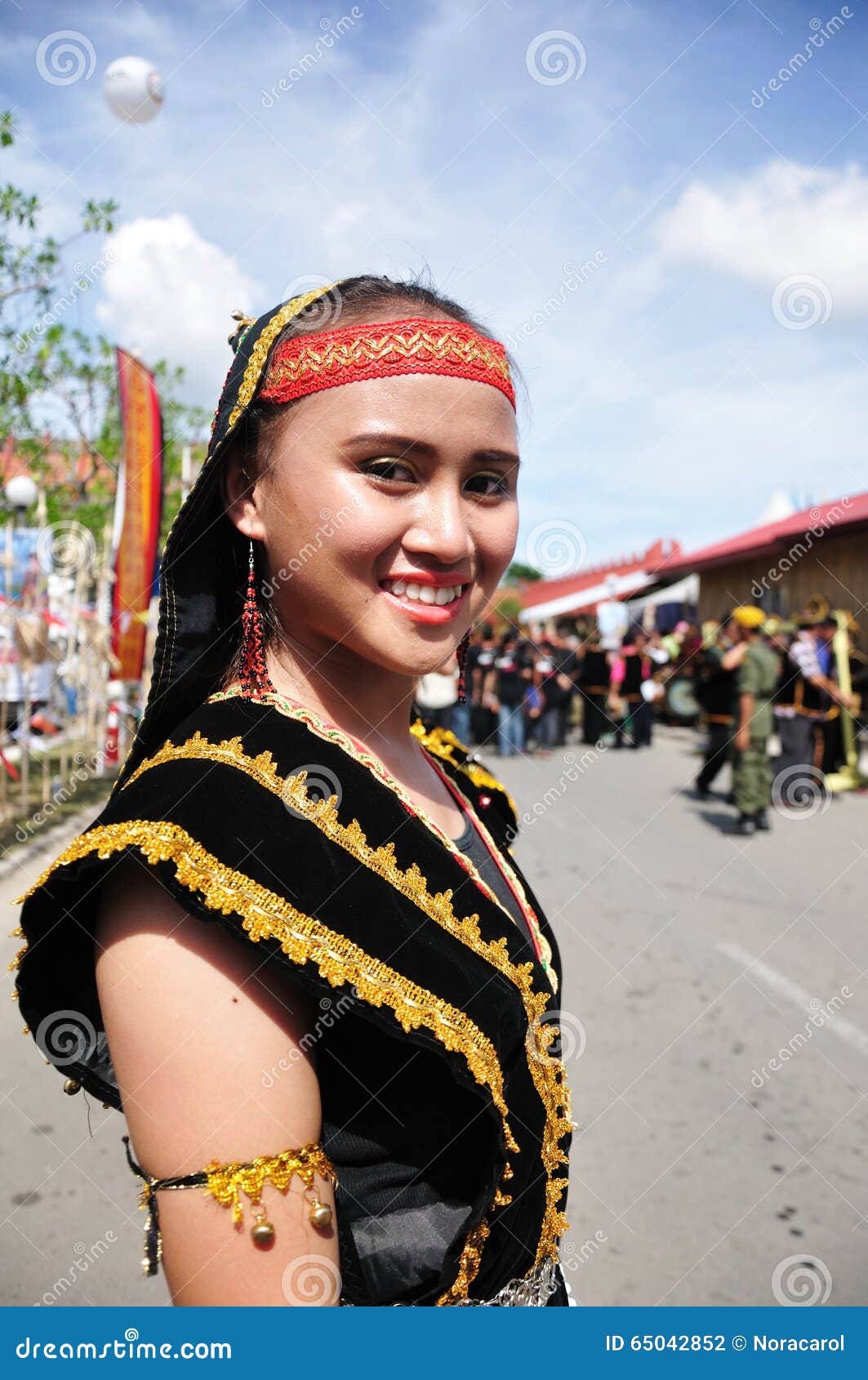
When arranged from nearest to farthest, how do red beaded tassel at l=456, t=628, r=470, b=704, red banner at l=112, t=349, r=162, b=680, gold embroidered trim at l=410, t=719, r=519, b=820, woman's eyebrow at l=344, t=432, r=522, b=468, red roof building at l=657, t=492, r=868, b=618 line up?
woman's eyebrow at l=344, t=432, r=522, b=468 → red beaded tassel at l=456, t=628, r=470, b=704 → gold embroidered trim at l=410, t=719, r=519, b=820 → red banner at l=112, t=349, r=162, b=680 → red roof building at l=657, t=492, r=868, b=618

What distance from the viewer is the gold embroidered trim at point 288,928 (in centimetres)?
94

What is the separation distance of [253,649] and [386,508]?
0.27m

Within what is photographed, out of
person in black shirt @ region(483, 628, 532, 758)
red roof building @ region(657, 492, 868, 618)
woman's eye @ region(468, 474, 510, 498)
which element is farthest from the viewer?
red roof building @ region(657, 492, 868, 618)

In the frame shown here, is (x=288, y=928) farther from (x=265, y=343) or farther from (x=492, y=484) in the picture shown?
(x=265, y=343)

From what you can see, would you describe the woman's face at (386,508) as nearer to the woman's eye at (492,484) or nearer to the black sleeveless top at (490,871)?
the woman's eye at (492,484)

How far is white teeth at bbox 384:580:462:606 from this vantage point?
113 centimetres

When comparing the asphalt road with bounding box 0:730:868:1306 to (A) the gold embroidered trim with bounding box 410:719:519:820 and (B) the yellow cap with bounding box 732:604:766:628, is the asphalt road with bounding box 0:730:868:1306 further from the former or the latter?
(B) the yellow cap with bounding box 732:604:766:628

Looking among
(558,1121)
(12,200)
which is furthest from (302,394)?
(12,200)

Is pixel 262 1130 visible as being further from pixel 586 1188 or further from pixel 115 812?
pixel 586 1188

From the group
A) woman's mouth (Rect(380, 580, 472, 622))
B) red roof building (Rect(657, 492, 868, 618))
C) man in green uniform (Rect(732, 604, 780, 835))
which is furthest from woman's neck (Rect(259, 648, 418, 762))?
red roof building (Rect(657, 492, 868, 618))

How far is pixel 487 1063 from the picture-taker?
3.49 feet

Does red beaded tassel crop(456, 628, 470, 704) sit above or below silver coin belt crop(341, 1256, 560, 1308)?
above

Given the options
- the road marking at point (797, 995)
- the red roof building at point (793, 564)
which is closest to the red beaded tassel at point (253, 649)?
the road marking at point (797, 995)

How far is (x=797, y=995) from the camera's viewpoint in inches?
193
